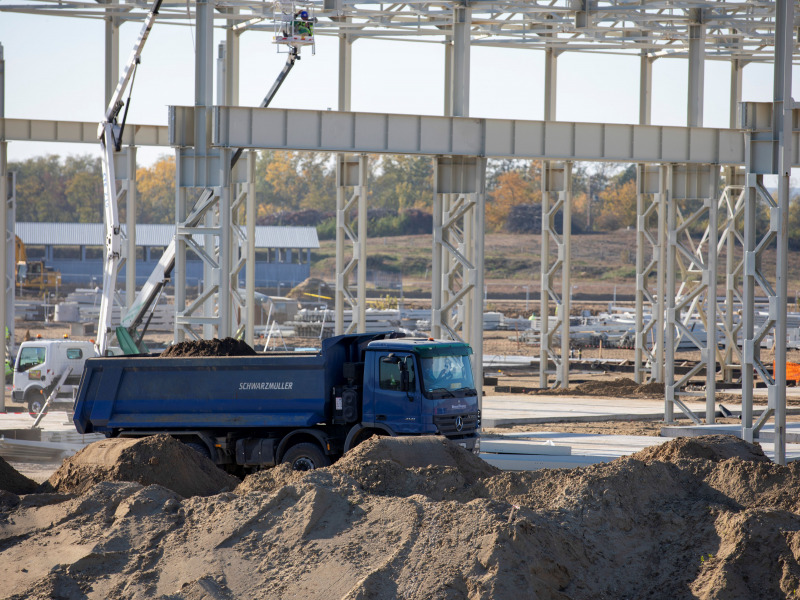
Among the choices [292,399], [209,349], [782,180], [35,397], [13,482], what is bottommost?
[35,397]

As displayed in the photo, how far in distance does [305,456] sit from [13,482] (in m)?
4.36

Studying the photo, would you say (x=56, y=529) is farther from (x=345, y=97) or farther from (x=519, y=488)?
(x=345, y=97)

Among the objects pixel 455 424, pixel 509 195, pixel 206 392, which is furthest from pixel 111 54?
pixel 509 195

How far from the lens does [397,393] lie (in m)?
15.7

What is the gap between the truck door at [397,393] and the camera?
15602 mm

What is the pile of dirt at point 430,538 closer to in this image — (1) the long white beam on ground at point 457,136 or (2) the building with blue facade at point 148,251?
(1) the long white beam on ground at point 457,136

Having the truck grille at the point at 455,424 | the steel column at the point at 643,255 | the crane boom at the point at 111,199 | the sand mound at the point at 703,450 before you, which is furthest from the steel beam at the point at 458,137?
the sand mound at the point at 703,450

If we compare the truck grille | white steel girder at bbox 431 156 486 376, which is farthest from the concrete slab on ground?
the truck grille

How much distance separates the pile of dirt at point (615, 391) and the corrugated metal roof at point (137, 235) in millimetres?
49509

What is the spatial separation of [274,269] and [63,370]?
50724mm

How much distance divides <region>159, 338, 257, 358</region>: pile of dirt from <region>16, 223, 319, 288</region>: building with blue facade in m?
53.8

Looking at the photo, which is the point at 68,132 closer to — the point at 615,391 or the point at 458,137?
the point at 458,137

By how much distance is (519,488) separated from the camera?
12156 millimetres

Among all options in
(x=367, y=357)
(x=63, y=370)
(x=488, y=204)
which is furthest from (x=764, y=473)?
(x=488, y=204)
